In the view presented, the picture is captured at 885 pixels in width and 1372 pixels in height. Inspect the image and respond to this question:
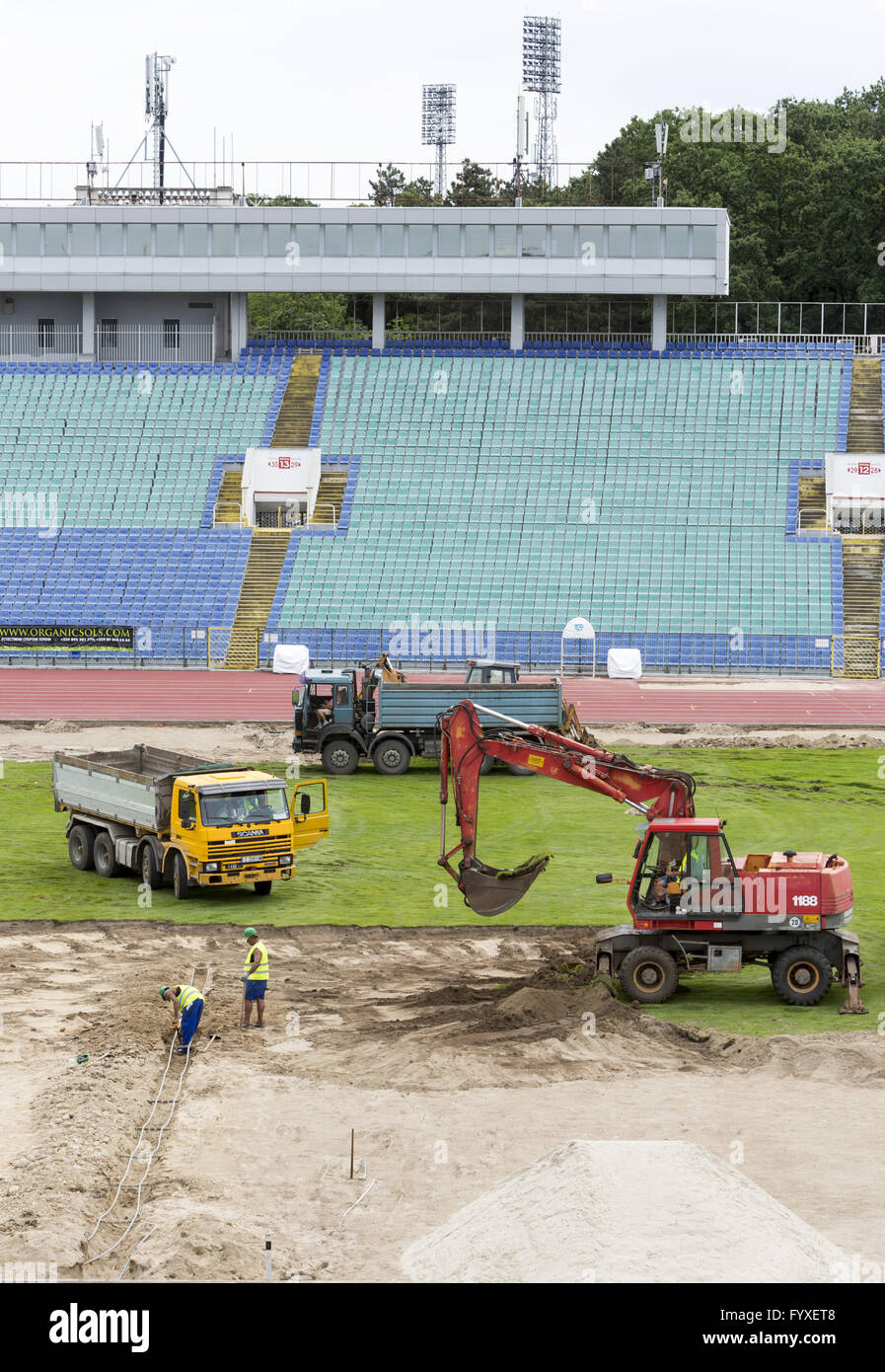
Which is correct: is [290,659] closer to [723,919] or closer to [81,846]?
[81,846]

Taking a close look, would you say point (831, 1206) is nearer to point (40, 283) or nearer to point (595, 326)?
point (40, 283)

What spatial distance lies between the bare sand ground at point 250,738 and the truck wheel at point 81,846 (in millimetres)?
10659

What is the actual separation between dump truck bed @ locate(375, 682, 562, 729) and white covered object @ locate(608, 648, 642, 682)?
58.3 feet

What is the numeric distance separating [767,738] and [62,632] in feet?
86.5

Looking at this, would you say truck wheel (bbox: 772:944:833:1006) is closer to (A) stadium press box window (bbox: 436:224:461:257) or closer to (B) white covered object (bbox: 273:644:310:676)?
(B) white covered object (bbox: 273:644:310:676)

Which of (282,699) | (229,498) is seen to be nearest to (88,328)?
(229,498)

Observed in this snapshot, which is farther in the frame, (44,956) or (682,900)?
(44,956)

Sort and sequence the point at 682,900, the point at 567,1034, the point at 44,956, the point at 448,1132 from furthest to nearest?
the point at 44,956
the point at 682,900
the point at 567,1034
the point at 448,1132

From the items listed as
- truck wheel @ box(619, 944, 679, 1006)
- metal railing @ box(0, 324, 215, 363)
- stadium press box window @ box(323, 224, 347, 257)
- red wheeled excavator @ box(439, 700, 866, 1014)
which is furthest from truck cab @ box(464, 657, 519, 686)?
metal railing @ box(0, 324, 215, 363)

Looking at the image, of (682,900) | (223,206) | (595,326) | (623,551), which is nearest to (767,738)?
(623,551)

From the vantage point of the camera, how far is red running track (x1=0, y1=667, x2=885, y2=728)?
157 feet

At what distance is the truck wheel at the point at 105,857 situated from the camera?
28.5m

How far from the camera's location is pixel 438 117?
106188 millimetres

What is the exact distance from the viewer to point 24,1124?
17078mm
